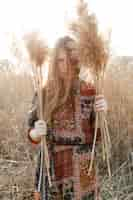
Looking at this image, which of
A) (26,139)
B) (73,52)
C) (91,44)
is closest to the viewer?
(91,44)

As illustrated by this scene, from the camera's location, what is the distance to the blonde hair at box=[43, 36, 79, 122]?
2.38 metres

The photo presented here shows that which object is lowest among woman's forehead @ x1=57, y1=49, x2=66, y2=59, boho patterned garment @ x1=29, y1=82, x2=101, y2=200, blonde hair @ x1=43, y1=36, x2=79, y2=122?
boho patterned garment @ x1=29, y1=82, x2=101, y2=200

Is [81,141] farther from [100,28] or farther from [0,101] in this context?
[0,101]

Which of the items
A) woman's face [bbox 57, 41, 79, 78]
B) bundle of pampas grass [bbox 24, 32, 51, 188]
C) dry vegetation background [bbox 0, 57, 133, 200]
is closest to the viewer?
bundle of pampas grass [bbox 24, 32, 51, 188]

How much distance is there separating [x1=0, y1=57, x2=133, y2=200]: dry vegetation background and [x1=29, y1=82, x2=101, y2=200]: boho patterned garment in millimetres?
1274

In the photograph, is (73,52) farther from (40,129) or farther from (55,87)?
(40,129)

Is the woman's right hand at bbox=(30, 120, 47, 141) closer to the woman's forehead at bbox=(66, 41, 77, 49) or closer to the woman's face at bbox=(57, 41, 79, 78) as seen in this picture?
the woman's face at bbox=(57, 41, 79, 78)

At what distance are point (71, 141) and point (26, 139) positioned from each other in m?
1.77

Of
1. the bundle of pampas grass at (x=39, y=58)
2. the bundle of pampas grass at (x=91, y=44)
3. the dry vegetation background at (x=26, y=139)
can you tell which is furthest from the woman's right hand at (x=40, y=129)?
the dry vegetation background at (x=26, y=139)

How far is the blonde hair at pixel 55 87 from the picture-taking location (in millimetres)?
2383

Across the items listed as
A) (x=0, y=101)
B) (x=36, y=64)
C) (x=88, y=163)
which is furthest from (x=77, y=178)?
(x=0, y=101)

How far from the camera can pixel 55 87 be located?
2408 mm

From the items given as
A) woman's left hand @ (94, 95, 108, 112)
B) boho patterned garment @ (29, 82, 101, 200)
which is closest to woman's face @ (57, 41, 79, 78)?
boho patterned garment @ (29, 82, 101, 200)

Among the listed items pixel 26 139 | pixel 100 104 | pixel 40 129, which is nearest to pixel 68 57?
pixel 100 104
